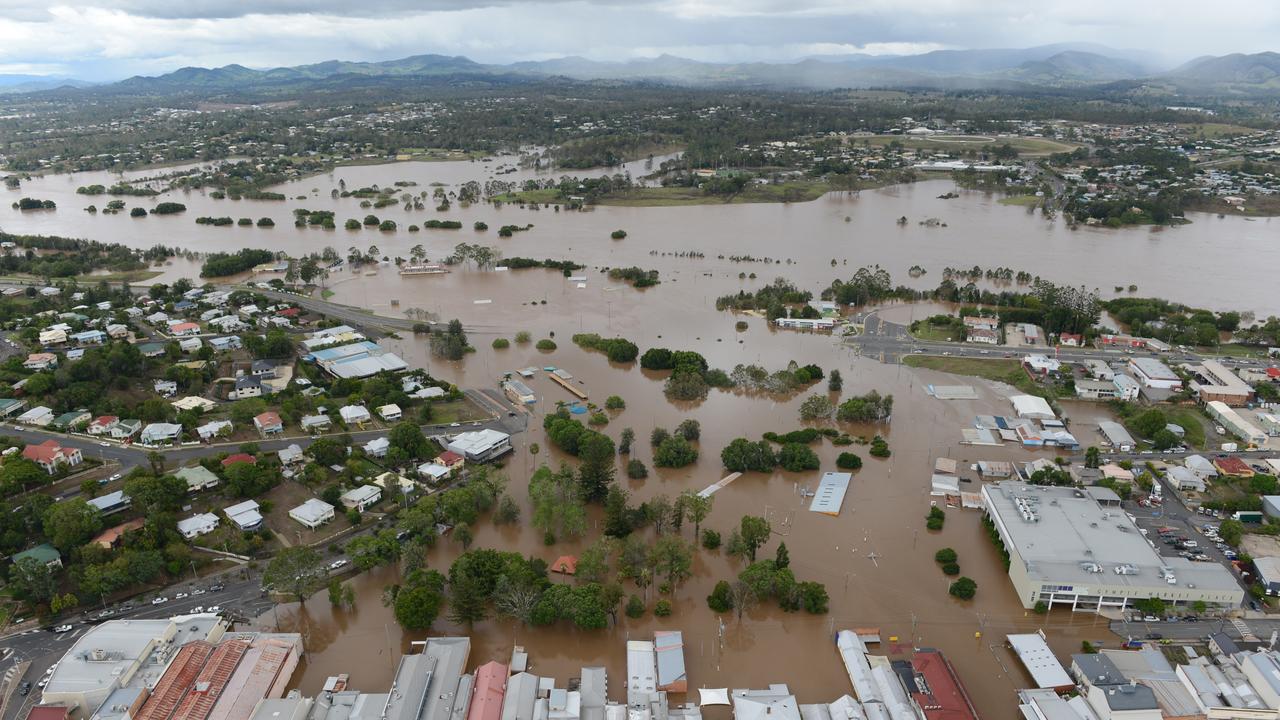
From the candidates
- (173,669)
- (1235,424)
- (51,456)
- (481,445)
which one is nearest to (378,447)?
Result: (481,445)

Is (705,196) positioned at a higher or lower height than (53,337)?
higher

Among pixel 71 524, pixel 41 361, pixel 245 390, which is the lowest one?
pixel 71 524

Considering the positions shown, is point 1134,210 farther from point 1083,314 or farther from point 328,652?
point 328,652

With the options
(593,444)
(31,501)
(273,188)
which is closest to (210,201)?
(273,188)

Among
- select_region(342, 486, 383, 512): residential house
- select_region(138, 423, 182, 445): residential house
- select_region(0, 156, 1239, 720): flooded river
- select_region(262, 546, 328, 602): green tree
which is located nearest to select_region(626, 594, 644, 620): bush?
select_region(0, 156, 1239, 720): flooded river

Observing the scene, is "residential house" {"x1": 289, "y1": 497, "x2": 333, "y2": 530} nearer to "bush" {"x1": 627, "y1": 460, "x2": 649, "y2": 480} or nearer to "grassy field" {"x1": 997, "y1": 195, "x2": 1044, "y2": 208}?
"bush" {"x1": 627, "y1": 460, "x2": 649, "y2": 480}

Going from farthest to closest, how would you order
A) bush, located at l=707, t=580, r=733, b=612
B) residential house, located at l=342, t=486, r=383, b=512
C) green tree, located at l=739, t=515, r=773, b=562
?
1. residential house, located at l=342, t=486, r=383, b=512
2. green tree, located at l=739, t=515, r=773, b=562
3. bush, located at l=707, t=580, r=733, b=612

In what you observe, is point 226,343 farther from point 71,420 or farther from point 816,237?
point 816,237
